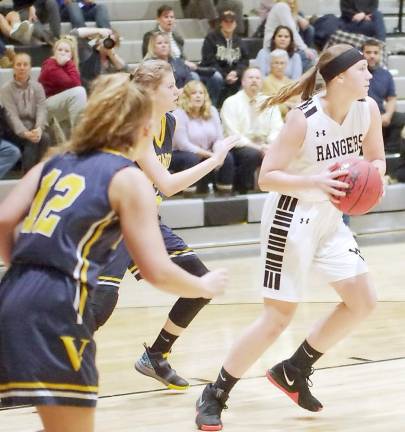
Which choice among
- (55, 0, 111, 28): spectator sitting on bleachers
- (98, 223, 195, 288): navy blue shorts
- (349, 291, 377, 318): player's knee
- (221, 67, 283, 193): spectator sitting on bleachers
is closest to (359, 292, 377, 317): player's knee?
(349, 291, 377, 318): player's knee

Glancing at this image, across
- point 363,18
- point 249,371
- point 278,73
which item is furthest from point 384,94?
point 249,371

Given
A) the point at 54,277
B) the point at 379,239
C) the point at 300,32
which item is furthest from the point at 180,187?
the point at 300,32

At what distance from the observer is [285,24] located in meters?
11.2

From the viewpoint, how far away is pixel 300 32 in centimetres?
1179

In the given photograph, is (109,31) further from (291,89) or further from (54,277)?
(54,277)

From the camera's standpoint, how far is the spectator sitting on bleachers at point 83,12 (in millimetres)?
10727

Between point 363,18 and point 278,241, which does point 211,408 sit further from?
point 363,18

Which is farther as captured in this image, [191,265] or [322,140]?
[191,265]

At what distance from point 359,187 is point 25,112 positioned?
5.45 m

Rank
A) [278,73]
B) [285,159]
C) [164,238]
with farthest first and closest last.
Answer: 1. [278,73]
2. [164,238]
3. [285,159]

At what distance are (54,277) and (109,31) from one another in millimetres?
7431

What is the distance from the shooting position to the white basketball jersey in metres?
4.42

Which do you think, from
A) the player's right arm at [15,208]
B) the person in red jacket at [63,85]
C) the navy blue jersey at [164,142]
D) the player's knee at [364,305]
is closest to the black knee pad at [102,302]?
the navy blue jersey at [164,142]

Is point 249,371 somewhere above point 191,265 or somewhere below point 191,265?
below
